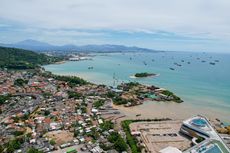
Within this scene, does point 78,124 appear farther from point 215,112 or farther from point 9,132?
point 215,112

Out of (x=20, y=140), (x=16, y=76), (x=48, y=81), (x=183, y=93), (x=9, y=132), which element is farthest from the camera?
(x=16, y=76)

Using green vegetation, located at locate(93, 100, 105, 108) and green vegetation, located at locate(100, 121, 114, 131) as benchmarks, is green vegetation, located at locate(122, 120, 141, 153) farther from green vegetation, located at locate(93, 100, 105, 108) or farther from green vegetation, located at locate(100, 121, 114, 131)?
green vegetation, located at locate(93, 100, 105, 108)

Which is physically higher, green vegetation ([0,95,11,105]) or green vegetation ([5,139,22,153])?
green vegetation ([0,95,11,105])

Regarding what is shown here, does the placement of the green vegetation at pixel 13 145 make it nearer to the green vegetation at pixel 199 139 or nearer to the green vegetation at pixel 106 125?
the green vegetation at pixel 106 125

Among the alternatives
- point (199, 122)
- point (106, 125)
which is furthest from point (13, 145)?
point (199, 122)

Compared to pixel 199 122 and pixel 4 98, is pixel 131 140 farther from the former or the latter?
pixel 4 98

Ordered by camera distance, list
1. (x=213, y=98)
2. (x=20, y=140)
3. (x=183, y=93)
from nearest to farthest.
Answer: (x=20, y=140), (x=213, y=98), (x=183, y=93)

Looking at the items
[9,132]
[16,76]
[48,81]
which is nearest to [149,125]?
[9,132]

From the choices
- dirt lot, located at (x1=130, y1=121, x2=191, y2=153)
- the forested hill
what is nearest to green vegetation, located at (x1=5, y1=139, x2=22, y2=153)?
dirt lot, located at (x1=130, y1=121, x2=191, y2=153)

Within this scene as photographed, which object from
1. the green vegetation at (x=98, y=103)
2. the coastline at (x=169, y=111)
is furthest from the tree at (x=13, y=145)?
the green vegetation at (x=98, y=103)
